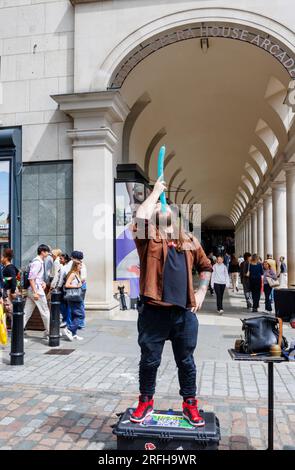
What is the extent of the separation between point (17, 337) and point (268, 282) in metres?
7.23

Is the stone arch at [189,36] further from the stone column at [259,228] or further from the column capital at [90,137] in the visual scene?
the stone column at [259,228]

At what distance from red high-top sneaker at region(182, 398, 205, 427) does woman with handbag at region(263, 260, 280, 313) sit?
8382 millimetres

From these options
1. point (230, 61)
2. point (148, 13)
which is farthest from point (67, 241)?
point (230, 61)

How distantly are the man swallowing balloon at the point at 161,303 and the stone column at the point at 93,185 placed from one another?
681 centimetres

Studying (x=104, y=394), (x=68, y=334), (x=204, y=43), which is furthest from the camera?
(x=204, y=43)

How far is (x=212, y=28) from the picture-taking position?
10273mm

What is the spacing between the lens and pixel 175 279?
3.27 metres

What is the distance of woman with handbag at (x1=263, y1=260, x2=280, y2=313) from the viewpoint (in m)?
11.2

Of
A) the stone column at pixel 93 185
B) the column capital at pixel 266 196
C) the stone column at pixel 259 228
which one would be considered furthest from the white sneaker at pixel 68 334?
the stone column at pixel 259 228

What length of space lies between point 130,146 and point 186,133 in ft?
20.4

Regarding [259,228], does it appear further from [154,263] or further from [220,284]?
[154,263]

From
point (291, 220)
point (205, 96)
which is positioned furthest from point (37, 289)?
point (205, 96)

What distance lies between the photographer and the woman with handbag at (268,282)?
1120 cm

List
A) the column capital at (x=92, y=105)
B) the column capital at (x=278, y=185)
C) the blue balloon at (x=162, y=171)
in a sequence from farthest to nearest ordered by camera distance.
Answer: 1. the column capital at (x=278, y=185)
2. the column capital at (x=92, y=105)
3. the blue balloon at (x=162, y=171)
